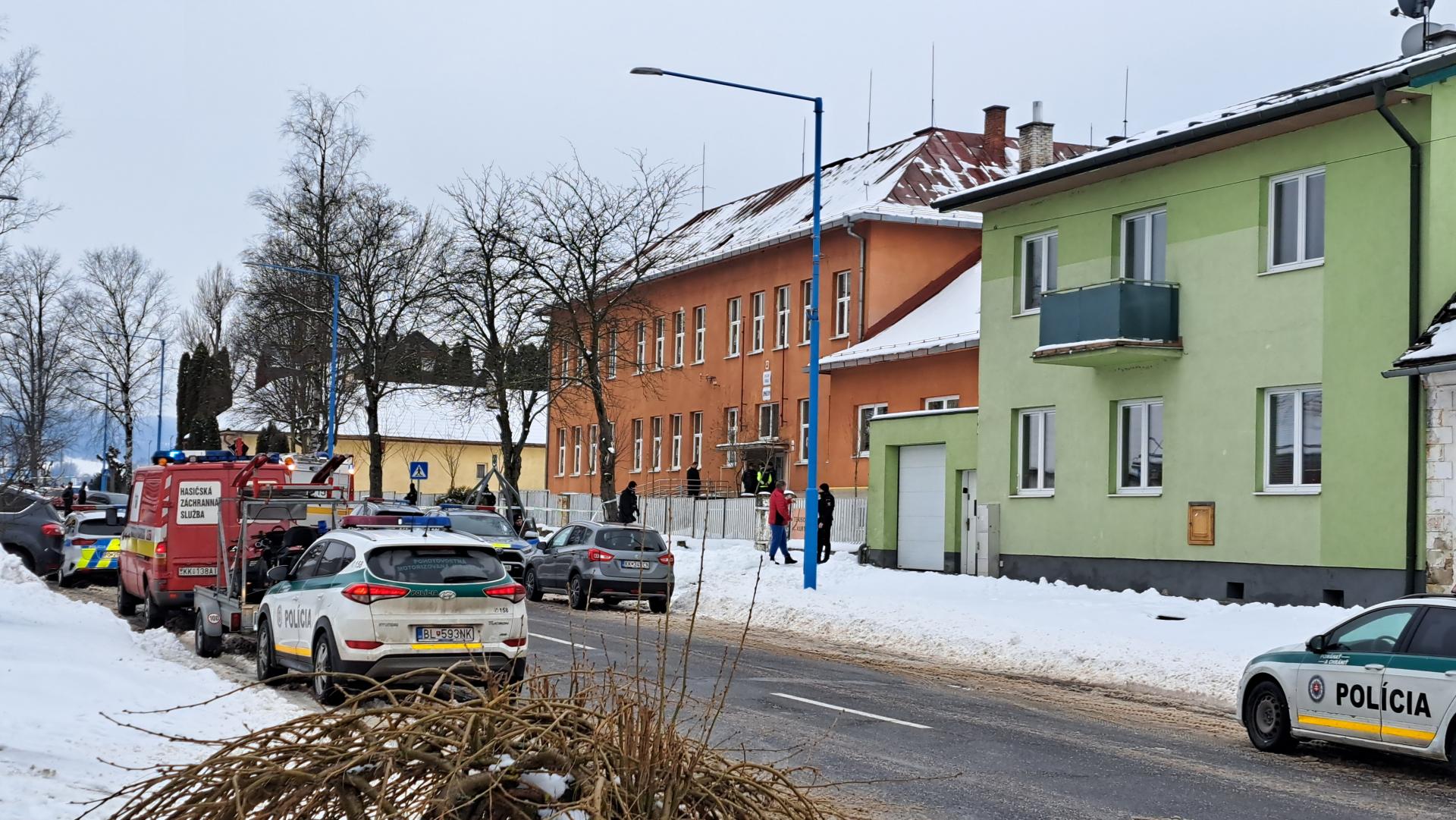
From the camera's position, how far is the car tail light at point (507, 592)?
44.3ft

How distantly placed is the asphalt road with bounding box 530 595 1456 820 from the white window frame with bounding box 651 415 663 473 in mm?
35369

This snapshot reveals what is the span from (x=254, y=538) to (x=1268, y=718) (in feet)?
36.0

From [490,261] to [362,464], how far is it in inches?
1838

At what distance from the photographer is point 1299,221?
23.8 meters

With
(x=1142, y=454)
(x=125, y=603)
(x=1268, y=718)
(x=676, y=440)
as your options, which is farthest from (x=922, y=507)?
(x=1268, y=718)

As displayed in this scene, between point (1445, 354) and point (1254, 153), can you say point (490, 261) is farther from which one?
point (1445, 354)

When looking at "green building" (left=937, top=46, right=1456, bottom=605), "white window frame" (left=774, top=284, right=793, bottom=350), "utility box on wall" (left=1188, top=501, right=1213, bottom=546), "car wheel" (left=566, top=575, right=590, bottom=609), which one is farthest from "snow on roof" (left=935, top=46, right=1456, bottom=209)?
"white window frame" (left=774, top=284, right=793, bottom=350)

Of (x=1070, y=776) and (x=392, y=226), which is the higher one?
(x=392, y=226)

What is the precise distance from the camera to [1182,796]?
32.3 ft

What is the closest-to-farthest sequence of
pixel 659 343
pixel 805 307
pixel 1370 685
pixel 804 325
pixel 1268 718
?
pixel 1370 685 → pixel 1268 718 → pixel 804 325 → pixel 805 307 → pixel 659 343

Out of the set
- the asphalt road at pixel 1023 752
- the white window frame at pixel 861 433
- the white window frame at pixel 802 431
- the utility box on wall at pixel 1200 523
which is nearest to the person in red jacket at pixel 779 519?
the white window frame at pixel 861 433

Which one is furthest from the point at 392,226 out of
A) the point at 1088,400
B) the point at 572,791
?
the point at 572,791

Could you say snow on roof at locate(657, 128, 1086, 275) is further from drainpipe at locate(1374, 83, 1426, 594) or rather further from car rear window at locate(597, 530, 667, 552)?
drainpipe at locate(1374, 83, 1426, 594)

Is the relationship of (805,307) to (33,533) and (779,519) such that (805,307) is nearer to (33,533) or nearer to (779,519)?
(779,519)
